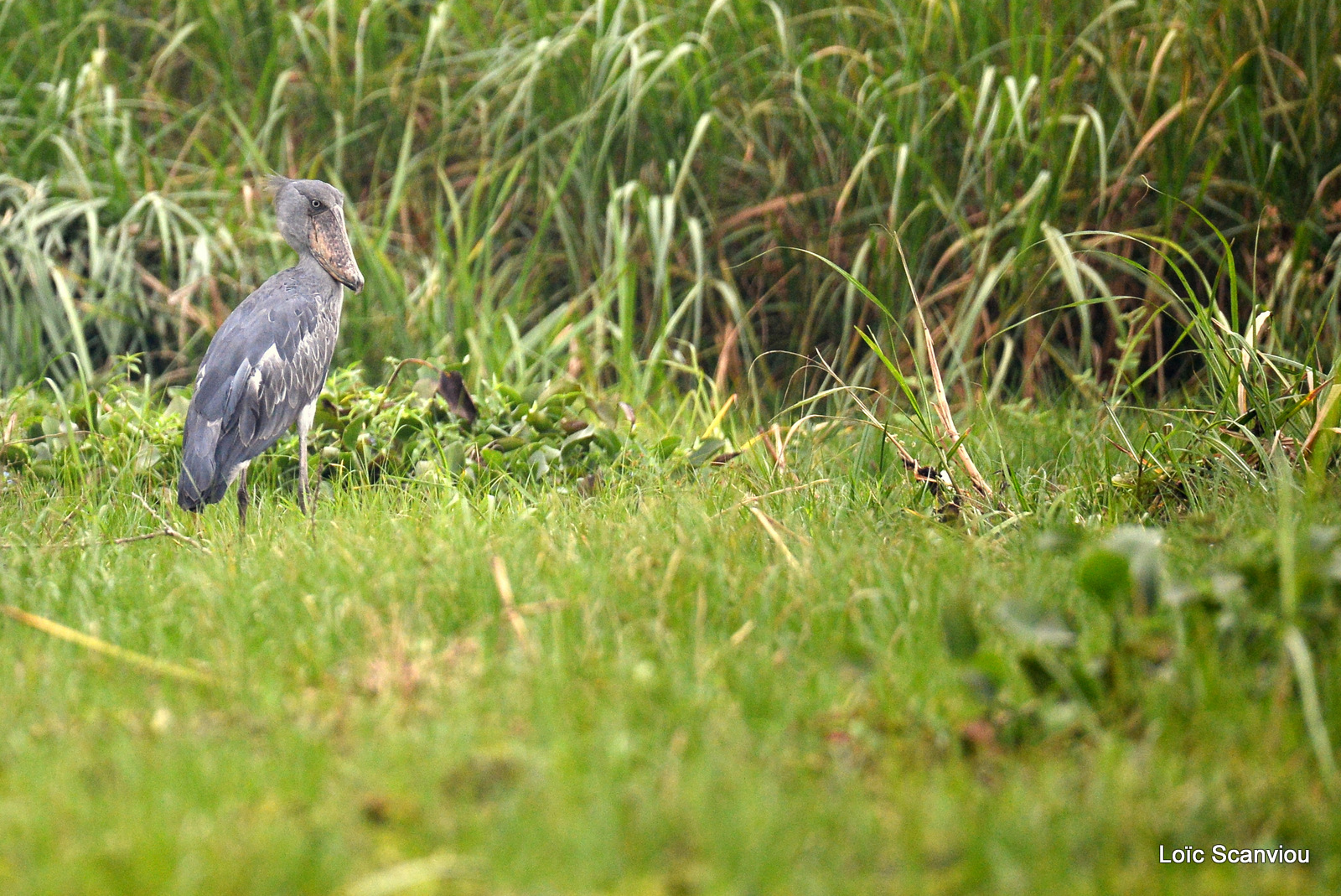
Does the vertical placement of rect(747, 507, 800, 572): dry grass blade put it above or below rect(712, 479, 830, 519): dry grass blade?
above

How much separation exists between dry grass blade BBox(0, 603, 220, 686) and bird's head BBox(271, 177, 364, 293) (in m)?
1.86

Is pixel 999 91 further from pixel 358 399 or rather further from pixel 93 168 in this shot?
pixel 93 168

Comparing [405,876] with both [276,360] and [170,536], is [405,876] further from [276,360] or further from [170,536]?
[276,360]

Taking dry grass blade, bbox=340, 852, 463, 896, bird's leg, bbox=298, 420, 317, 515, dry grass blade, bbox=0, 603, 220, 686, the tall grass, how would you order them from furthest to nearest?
the tall grass
bird's leg, bbox=298, 420, 317, 515
dry grass blade, bbox=0, 603, 220, 686
dry grass blade, bbox=340, 852, 463, 896

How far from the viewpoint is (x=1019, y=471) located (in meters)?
3.24

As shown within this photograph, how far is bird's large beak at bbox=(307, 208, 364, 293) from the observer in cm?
384

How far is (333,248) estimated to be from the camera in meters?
3.86

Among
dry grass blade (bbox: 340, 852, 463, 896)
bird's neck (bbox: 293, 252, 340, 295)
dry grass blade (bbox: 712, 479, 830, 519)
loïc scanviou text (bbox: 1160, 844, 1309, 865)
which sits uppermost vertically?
dry grass blade (bbox: 340, 852, 463, 896)

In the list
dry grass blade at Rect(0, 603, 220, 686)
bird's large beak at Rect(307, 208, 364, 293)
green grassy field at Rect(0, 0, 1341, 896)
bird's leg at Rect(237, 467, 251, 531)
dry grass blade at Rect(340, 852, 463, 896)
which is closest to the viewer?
dry grass blade at Rect(340, 852, 463, 896)

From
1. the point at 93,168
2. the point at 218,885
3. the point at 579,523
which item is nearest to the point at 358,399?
the point at 579,523

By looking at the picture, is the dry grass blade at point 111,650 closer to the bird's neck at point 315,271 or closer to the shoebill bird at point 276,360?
the shoebill bird at point 276,360

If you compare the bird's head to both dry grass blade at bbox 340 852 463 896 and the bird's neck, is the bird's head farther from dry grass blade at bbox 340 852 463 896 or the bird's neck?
dry grass blade at bbox 340 852 463 896

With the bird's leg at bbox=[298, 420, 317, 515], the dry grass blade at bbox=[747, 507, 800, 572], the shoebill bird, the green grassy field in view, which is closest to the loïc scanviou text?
the green grassy field

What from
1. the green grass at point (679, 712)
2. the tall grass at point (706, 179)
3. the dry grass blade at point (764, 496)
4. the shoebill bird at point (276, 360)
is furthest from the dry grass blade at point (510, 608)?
the tall grass at point (706, 179)
